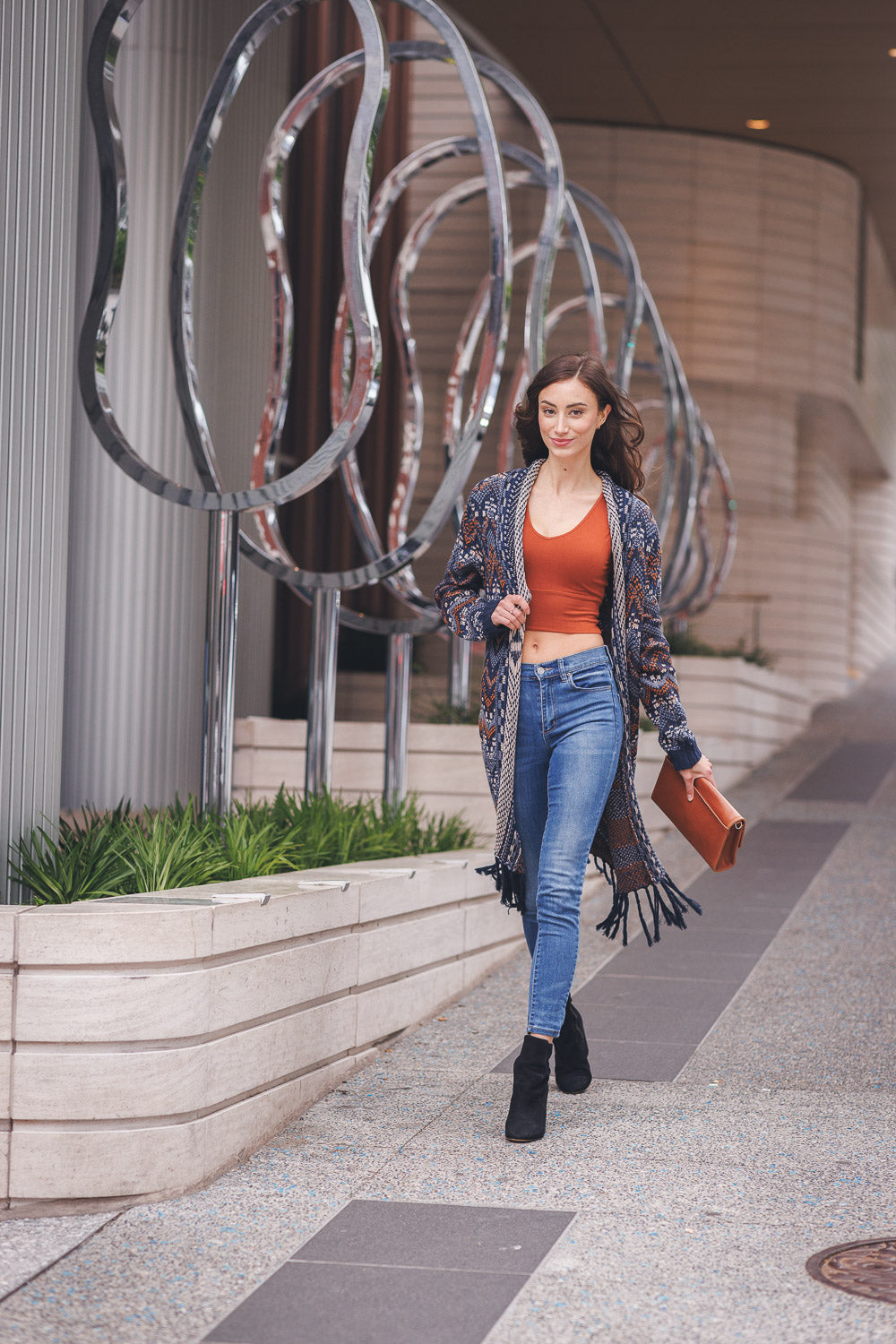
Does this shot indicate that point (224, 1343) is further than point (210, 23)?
No

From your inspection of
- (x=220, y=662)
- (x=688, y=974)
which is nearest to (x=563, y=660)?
(x=220, y=662)

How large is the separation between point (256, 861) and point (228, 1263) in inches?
60.7

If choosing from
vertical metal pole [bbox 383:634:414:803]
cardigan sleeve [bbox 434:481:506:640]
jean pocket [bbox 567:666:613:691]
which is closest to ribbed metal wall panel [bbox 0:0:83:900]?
cardigan sleeve [bbox 434:481:506:640]

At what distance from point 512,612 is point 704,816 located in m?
0.70

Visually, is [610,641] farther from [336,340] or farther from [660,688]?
[336,340]

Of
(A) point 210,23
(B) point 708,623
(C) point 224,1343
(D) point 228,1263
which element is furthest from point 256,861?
(B) point 708,623

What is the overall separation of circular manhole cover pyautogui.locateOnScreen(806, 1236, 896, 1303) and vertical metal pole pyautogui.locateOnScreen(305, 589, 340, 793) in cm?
336

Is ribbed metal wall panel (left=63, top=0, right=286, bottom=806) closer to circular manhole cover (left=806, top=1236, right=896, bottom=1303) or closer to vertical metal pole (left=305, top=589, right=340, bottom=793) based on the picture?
vertical metal pole (left=305, top=589, right=340, bottom=793)

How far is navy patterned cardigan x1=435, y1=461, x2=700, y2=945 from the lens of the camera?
401cm

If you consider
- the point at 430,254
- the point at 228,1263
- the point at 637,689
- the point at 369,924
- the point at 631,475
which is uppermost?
the point at 430,254

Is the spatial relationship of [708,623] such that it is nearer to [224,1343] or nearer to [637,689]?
[637,689]

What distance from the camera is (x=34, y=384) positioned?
14.0ft

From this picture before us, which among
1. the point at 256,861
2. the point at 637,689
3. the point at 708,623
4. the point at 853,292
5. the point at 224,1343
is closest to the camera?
the point at 224,1343

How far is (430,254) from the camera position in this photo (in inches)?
754
